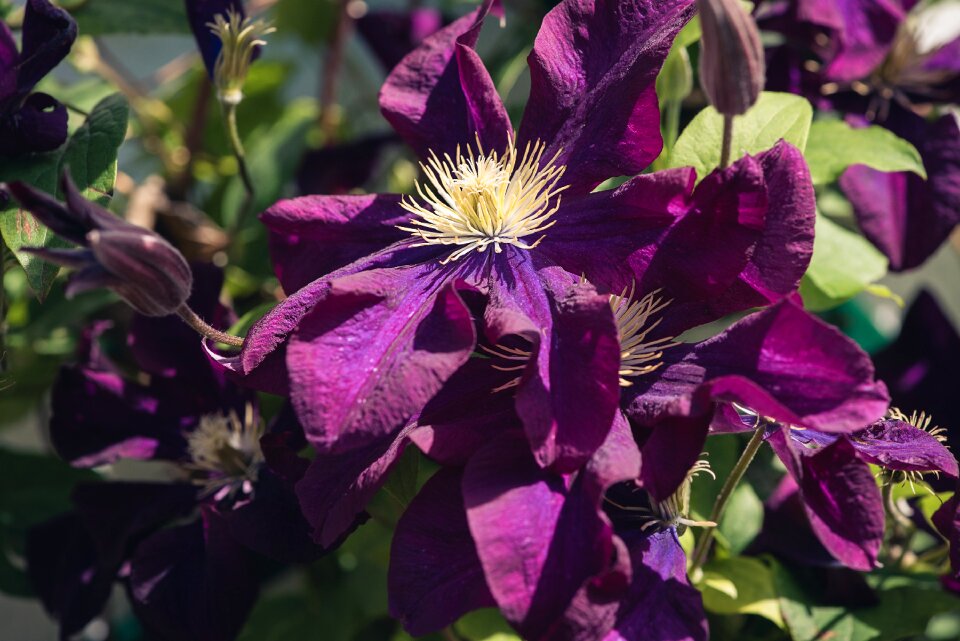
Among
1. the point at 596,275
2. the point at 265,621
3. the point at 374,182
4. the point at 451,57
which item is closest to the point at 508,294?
the point at 596,275

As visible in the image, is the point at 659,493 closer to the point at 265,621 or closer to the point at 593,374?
the point at 593,374

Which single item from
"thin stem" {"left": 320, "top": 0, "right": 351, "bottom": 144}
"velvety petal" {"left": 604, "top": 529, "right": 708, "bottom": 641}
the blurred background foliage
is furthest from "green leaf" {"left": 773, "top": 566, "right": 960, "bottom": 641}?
"thin stem" {"left": 320, "top": 0, "right": 351, "bottom": 144}

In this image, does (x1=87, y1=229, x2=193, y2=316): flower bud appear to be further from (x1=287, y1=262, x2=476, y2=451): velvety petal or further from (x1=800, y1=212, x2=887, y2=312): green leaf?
(x1=800, y1=212, x2=887, y2=312): green leaf

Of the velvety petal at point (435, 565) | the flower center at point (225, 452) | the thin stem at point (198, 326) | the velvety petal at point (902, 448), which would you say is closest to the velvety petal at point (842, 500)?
the velvety petal at point (902, 448)

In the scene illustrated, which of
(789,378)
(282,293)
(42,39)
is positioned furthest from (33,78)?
(789,378)

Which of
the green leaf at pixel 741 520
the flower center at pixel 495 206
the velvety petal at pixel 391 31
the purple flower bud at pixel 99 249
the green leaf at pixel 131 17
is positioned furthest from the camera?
the velvety petal at pixel 391 31

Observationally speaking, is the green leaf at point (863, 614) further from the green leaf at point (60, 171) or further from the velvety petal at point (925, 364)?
the green leaf at point (60, 171)
